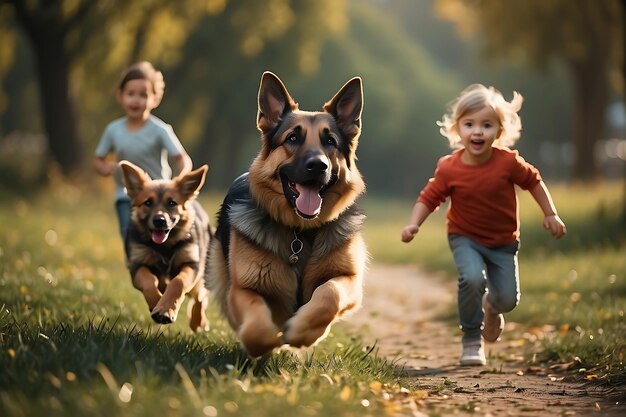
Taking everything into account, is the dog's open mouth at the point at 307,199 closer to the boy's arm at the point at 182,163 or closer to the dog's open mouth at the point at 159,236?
the dog's open mouth at the point at 159,236

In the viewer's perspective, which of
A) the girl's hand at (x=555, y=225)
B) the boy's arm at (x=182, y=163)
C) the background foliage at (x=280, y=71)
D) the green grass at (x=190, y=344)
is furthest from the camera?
the background foliage at (x=280, y=71)

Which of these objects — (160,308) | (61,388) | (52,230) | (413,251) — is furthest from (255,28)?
(61,388)

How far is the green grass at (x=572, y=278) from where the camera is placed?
6.45 m

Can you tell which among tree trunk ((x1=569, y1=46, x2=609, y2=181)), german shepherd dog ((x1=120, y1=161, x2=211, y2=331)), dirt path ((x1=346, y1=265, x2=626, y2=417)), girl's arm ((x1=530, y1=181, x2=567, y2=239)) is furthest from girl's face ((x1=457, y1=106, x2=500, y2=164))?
tree trunk ((x1=569, y1=46, x2=609, y2=181))

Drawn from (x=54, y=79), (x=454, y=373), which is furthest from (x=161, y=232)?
(x=54, y=79)

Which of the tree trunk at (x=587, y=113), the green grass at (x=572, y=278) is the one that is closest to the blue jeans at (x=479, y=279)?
the green grass at (x=572, y=278)

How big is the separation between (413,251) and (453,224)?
33.9 feet

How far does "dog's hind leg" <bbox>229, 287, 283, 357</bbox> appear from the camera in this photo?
4.88m

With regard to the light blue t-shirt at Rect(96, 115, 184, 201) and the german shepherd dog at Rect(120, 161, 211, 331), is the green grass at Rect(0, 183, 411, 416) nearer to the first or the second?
the german shepherd dog at Rect(120, 161, 211, 331)

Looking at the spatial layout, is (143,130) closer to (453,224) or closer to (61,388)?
(453,224)

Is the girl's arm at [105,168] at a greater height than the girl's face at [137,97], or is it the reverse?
the girl's face at [137,97]

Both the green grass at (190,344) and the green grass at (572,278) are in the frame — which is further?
the green grass at (572,278)

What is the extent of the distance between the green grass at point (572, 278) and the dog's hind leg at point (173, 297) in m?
2.86

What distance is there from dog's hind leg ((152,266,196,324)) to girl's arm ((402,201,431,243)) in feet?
5.45
